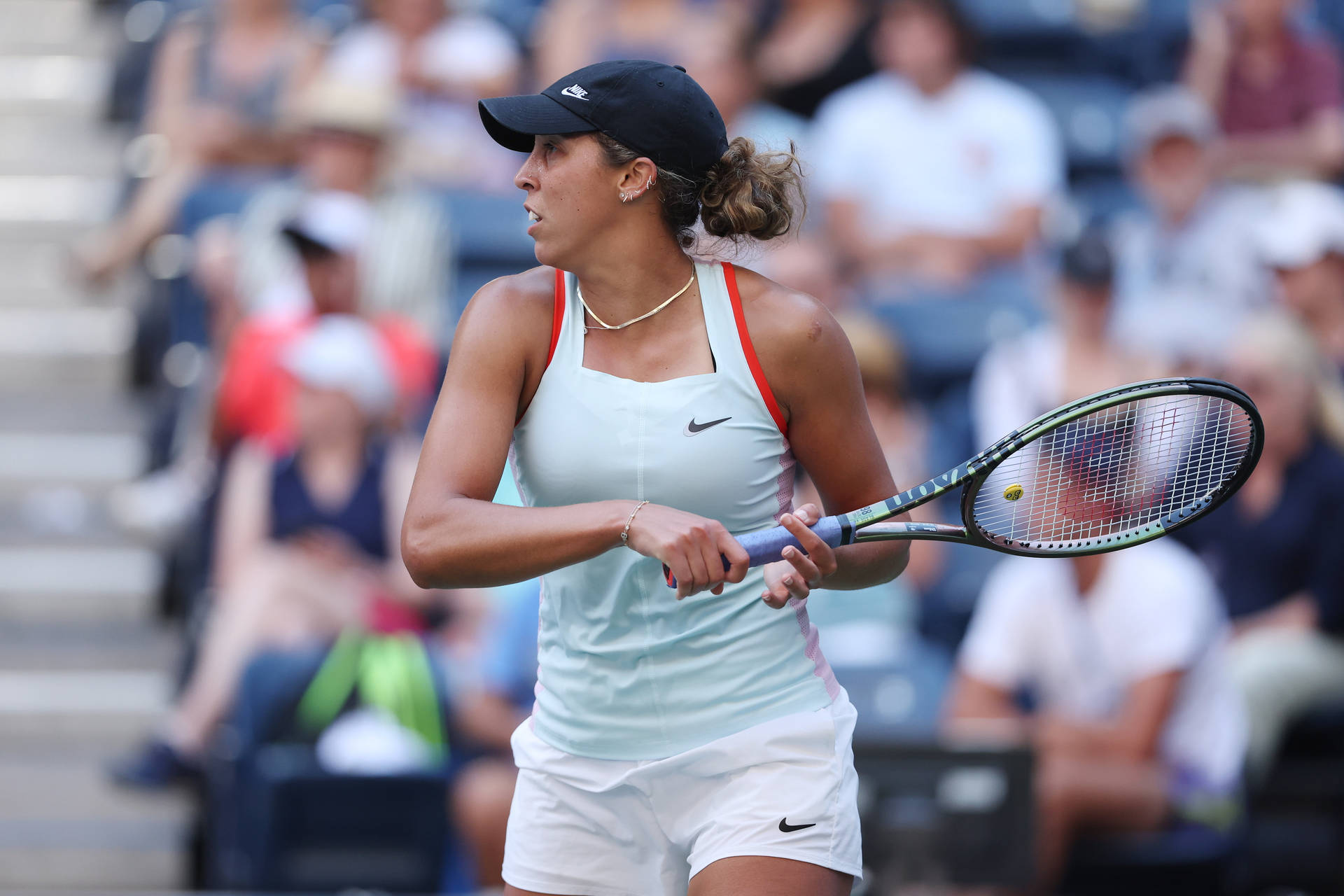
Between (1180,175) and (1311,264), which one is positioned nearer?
(1311,264)

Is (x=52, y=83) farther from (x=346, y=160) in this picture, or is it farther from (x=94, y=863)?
(x=94, y=863)

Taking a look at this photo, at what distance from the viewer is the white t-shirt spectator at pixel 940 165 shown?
20.0 feet

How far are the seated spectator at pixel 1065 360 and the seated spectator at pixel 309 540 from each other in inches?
72.9

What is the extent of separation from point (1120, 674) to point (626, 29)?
3189 millimetres

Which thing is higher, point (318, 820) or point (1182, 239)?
point (1182, 239)

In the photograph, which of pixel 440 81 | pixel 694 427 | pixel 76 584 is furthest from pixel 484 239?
pixel 694 427

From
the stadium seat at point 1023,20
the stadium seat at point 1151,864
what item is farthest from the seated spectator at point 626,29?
the stadium seat at point 1151,864

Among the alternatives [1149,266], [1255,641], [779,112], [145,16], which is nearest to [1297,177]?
[1149,266]

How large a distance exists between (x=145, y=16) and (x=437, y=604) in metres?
3.73

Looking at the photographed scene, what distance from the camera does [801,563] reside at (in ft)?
6.68

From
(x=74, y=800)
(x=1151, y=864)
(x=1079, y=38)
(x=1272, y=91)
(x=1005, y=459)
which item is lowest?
(x=74, y=800)

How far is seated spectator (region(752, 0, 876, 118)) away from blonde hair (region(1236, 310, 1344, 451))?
2018 mm

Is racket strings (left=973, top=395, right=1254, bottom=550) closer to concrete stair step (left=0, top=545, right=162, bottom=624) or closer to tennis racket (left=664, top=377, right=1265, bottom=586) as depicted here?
tennis racket (left=664, top=377, right=1265, bottom=586)

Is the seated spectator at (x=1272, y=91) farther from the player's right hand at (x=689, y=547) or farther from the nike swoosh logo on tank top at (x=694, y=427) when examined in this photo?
the player's right hand at (x=689, y=547)
